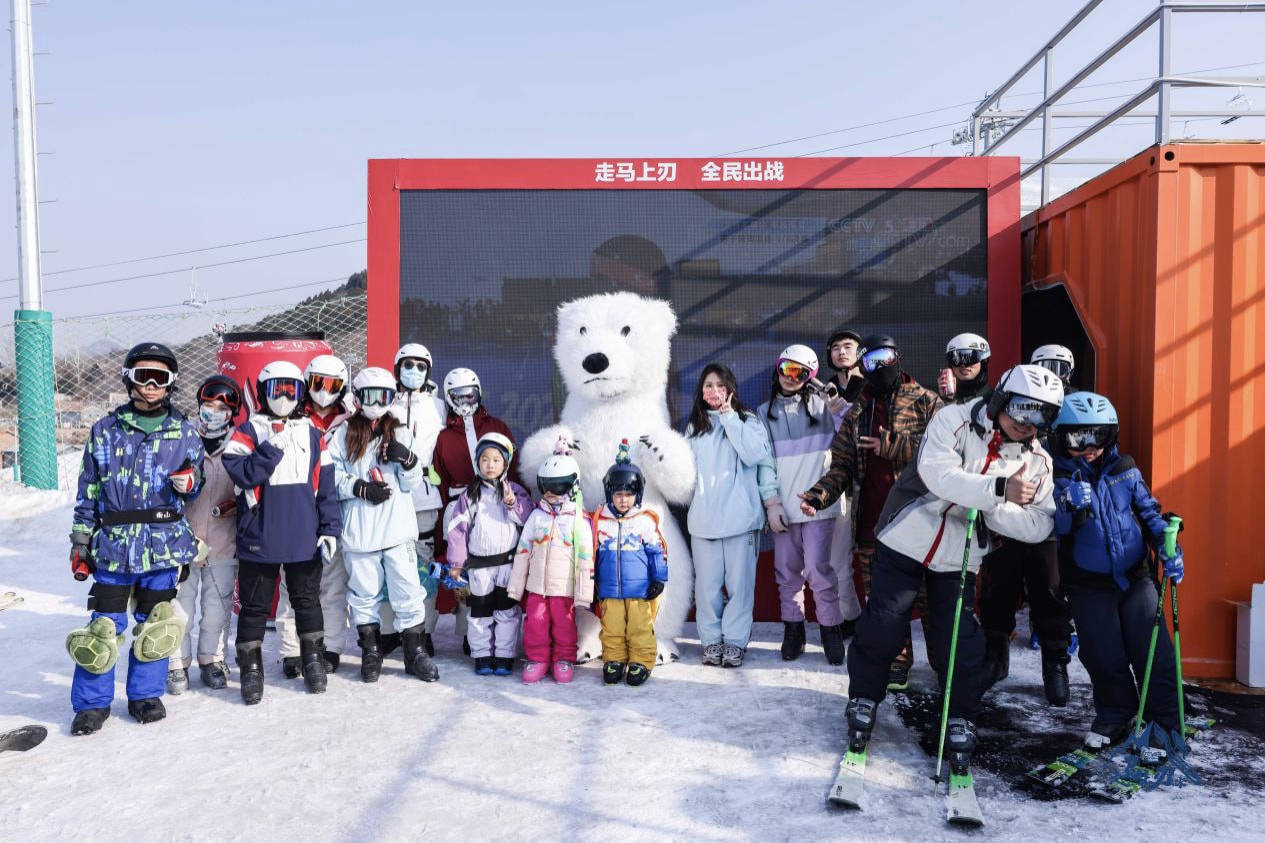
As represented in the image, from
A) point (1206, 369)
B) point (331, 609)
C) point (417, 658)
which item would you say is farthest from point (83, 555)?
point (1206, 369)

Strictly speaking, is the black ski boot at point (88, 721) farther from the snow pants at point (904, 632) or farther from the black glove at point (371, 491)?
the snow pants at point (904, 632)

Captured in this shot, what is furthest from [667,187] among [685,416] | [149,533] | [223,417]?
[149,533]

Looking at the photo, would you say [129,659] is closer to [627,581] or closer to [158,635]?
[158,635]

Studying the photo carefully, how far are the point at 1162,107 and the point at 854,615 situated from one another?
294 centimetres

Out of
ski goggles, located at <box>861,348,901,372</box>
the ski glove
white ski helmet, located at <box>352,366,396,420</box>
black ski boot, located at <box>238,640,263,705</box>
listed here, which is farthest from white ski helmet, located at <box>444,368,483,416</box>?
ski goggles, located at <box>861,348,901,372</box>

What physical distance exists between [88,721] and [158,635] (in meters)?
0.45

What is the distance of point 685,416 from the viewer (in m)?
5.12

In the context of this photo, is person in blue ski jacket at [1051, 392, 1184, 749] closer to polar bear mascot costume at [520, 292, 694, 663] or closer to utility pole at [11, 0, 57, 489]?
polar bear mascot costume at [520, 292, 694, 663]

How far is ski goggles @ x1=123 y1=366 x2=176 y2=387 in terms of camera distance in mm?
3594

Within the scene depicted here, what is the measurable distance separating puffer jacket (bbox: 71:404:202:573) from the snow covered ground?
0.76 metres

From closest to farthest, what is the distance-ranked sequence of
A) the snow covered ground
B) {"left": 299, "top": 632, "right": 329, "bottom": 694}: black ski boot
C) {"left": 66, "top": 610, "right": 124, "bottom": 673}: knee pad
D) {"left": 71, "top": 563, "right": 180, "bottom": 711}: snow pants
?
the snow covered ground → {"left": 66, "top": 610, "right": 124, "bottom": 673}: knee pad → {"left": 71, "top": 563, "right": 180, "bottom": 711}: snow pants → {"left": 299, "top": 632, "right": 329, "bottom": 694}: black ski boot

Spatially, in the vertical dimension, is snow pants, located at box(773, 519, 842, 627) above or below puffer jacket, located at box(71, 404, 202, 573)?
below

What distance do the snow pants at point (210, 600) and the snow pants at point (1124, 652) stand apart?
12.8ft

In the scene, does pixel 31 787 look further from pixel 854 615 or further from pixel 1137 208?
pixel 1137 208
